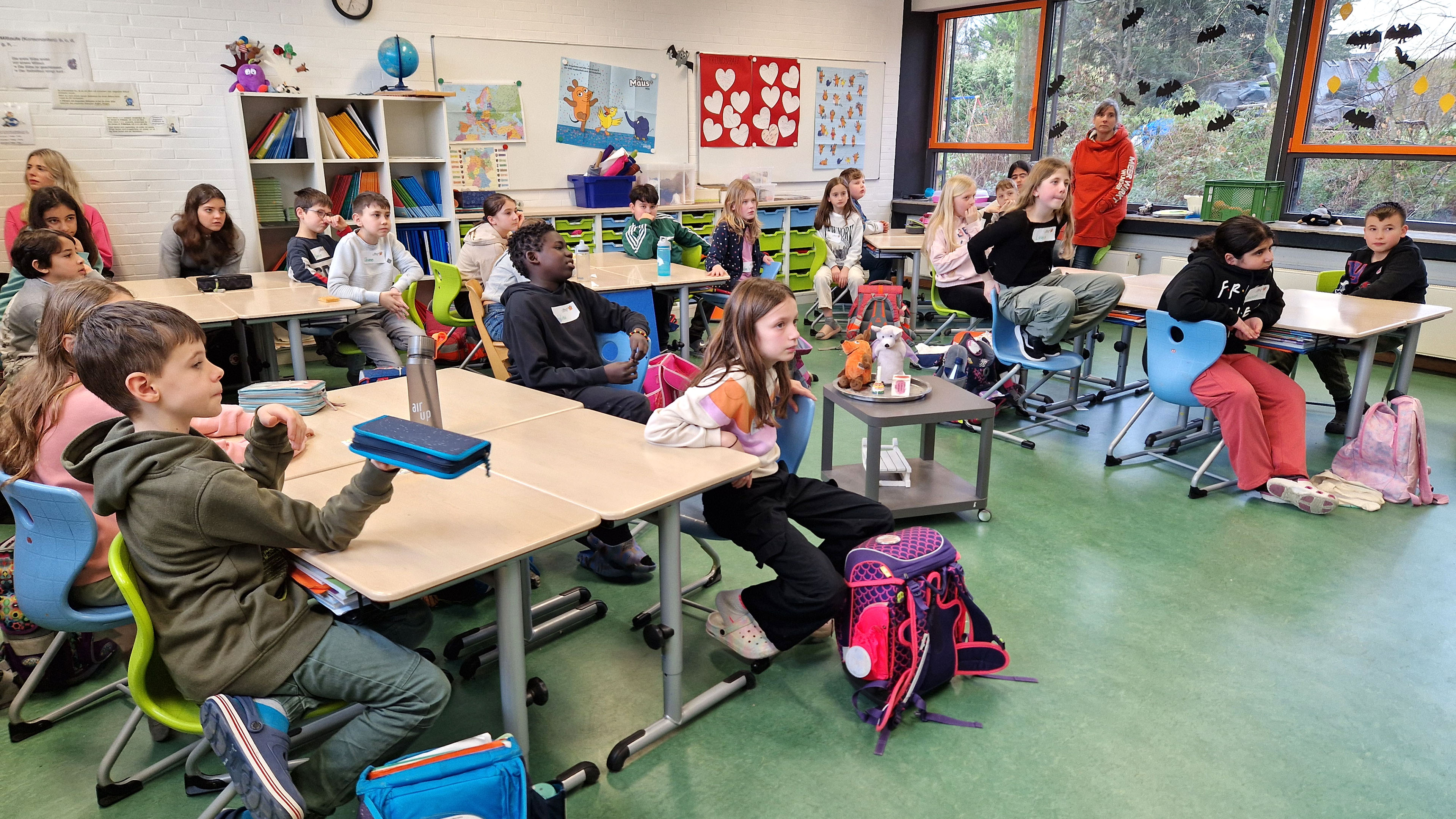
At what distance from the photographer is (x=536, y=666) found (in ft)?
8.14

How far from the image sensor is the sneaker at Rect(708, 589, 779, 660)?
93.6 inches

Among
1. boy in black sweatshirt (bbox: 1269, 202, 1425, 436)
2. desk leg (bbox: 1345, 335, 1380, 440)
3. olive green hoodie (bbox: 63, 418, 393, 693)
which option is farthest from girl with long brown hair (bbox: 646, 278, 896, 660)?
boy in black sweatshirt (bbox: 1269, 202, 1425, 436)

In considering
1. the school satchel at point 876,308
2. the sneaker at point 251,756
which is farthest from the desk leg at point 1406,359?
the sneaker at point 251,756

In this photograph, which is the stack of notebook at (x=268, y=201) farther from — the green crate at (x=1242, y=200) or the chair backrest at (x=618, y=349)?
the green crate at (x=1242, y=200)

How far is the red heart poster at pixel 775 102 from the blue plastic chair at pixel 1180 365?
16.1 ft

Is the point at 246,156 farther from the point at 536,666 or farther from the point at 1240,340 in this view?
the point at 1240,340

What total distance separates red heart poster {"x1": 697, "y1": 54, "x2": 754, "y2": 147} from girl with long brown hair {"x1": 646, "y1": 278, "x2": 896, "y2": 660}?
19.1 feet

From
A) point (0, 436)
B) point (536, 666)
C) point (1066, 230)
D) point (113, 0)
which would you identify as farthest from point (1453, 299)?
point (113, 0)

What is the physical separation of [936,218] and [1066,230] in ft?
2.71

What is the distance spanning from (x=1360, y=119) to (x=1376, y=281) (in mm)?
2399

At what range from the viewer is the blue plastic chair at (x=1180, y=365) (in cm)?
364

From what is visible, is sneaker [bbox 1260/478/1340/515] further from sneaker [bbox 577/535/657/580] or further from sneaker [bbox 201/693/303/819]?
sneaker [bbox 201/693/303/819]

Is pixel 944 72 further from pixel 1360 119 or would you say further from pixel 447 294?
pixel 447 294

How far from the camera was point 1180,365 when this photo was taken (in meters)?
3.77
